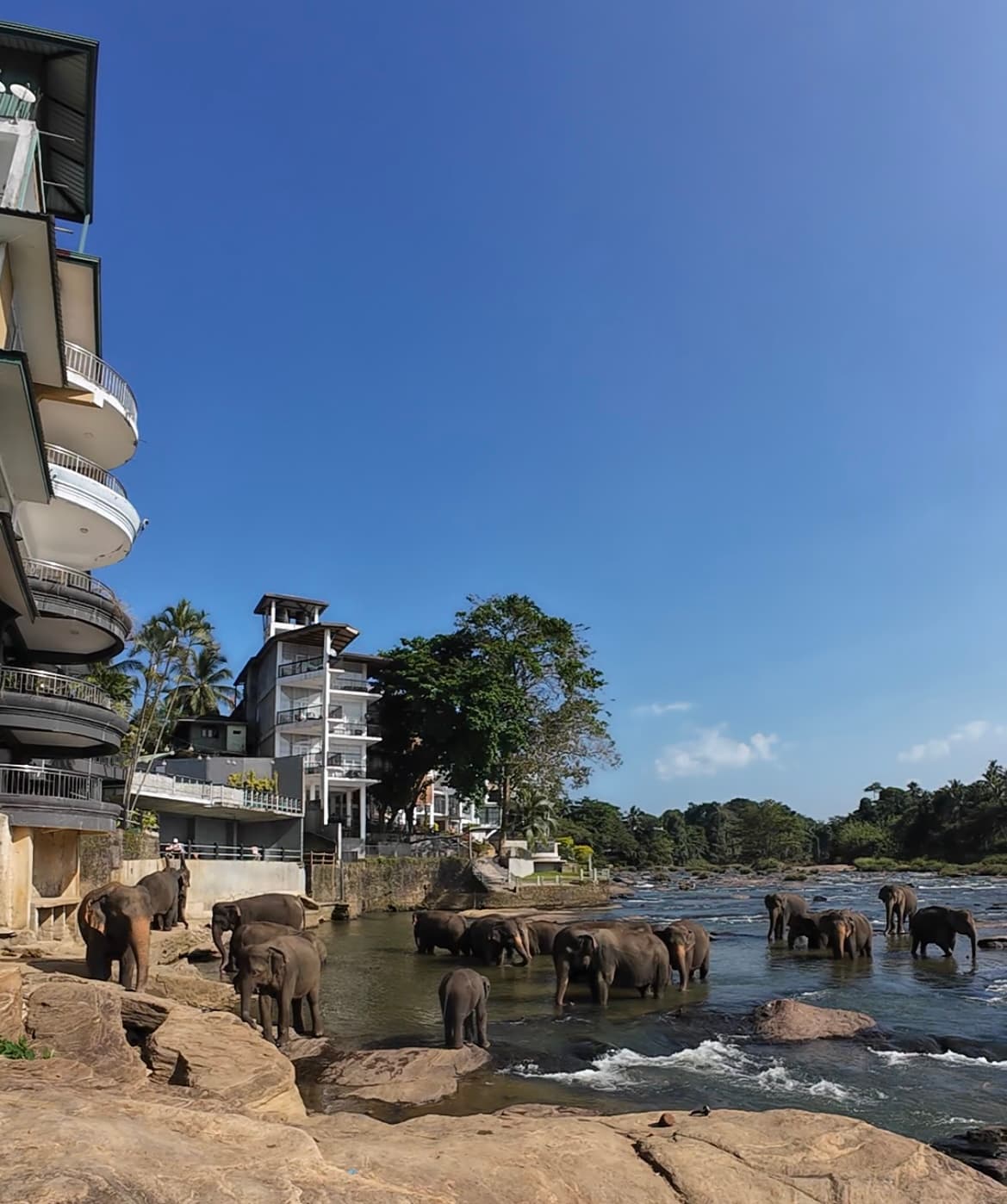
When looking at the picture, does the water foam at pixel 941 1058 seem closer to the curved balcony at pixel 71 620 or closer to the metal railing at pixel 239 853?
the curved balcony at pixel 71 620

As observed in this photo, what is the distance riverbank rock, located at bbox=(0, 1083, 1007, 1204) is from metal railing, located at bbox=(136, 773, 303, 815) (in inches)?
1412

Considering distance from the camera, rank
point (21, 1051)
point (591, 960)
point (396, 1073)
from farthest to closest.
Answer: point (591, 960) → point (396, 1073) → point (21, 1051)

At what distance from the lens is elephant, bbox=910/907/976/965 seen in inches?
1142

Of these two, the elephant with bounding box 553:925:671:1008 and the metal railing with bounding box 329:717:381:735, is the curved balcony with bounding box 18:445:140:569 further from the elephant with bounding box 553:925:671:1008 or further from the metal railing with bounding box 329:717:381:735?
the metal railing with bounding box 329:717:381:735

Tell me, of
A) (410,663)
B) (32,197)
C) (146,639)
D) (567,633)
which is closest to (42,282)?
(32,197)

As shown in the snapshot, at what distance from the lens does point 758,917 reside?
4562 cm

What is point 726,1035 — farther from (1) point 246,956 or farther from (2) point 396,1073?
(1) point 246,956

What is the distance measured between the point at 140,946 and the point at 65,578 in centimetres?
1340

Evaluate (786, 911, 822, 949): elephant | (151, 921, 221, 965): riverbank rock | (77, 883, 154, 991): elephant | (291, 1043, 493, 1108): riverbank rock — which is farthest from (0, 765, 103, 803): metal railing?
(786, 911, 822, 949): elephant

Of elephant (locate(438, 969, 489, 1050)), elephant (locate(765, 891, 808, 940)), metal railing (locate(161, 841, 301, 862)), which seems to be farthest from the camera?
metal railing (locate(161, 841, 301, 862))

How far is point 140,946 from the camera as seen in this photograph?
1658cm

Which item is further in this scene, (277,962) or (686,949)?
(686,949)

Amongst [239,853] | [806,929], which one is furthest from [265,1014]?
[239,853]

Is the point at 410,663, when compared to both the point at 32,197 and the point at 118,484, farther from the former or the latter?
the point at 32,197
